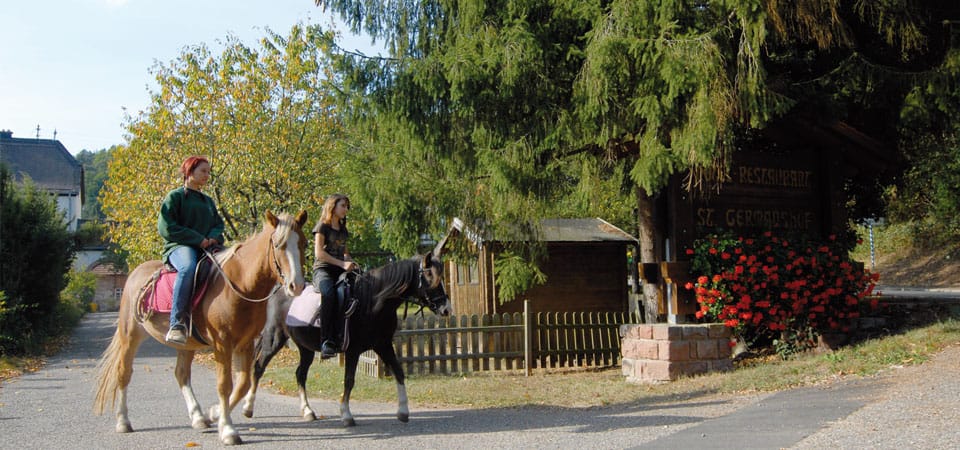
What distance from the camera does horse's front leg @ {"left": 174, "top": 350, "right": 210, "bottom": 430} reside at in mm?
7980

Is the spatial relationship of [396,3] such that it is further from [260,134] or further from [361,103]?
[260,134]

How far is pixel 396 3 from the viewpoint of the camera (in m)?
12.0

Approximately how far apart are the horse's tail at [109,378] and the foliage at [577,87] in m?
4.63

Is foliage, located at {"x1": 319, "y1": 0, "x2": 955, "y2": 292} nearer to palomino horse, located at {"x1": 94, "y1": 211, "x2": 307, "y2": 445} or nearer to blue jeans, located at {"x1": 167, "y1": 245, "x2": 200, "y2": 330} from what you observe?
palomino horse, located at {"x1": 94, "y1": 211, "x2": 307, "y2": 445}

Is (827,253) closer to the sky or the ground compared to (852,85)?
closer to the ground

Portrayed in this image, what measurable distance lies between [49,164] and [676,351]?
66.4 metres

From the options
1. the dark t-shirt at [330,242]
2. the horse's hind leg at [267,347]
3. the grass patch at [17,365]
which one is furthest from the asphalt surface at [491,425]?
the grass patch at [17,365]

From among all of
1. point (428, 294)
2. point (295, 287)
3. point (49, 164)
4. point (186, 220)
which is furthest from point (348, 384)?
point (49, 164)

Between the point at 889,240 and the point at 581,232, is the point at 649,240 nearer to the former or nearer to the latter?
the point at 581,232

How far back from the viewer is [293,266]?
6852 mm

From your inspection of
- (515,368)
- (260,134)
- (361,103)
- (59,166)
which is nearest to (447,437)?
(361,103)

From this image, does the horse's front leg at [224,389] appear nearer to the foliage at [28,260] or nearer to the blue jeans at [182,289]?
the blue jeans at [182,289]

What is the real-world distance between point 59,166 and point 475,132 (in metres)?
64.0

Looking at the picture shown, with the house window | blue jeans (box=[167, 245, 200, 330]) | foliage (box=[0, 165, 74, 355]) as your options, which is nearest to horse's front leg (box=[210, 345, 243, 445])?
blue jeans (box=[167, 245, 200, 330])
